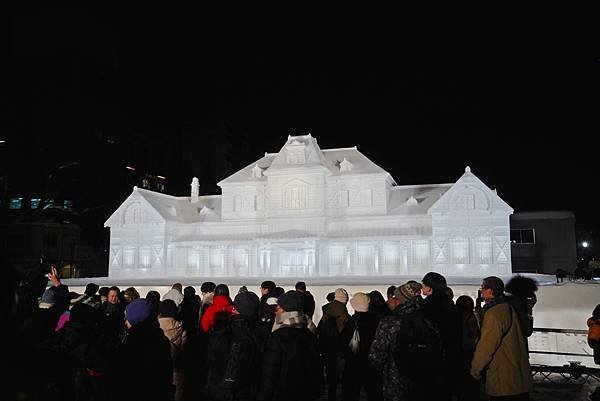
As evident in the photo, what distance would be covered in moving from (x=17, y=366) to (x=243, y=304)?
431cm

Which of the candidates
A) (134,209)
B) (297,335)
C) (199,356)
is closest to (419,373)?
(297,335)

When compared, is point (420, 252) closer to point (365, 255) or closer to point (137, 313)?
point (365, 255)

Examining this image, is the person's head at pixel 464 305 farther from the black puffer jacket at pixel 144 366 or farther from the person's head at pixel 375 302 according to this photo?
→ the black puffer jacket at pixel 144 366

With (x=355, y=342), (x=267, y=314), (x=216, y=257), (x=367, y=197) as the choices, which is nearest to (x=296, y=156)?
(x=367, y=197)

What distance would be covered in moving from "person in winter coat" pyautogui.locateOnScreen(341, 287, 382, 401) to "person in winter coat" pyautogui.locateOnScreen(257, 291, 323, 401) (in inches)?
117

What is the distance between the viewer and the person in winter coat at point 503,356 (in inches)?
252

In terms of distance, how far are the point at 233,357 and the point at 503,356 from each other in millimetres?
3384

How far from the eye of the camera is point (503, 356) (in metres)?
6.48

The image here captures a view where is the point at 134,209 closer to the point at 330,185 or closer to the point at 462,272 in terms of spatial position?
the point at 330,185

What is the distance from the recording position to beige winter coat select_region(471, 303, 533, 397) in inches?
252

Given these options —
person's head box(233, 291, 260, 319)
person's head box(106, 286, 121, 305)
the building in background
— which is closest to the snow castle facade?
the building in background

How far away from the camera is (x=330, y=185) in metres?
42.8

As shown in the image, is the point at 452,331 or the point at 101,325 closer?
the point at 101,325

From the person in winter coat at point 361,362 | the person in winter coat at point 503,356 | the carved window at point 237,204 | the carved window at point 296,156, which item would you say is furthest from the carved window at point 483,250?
the person in winter coat at point 503,356
